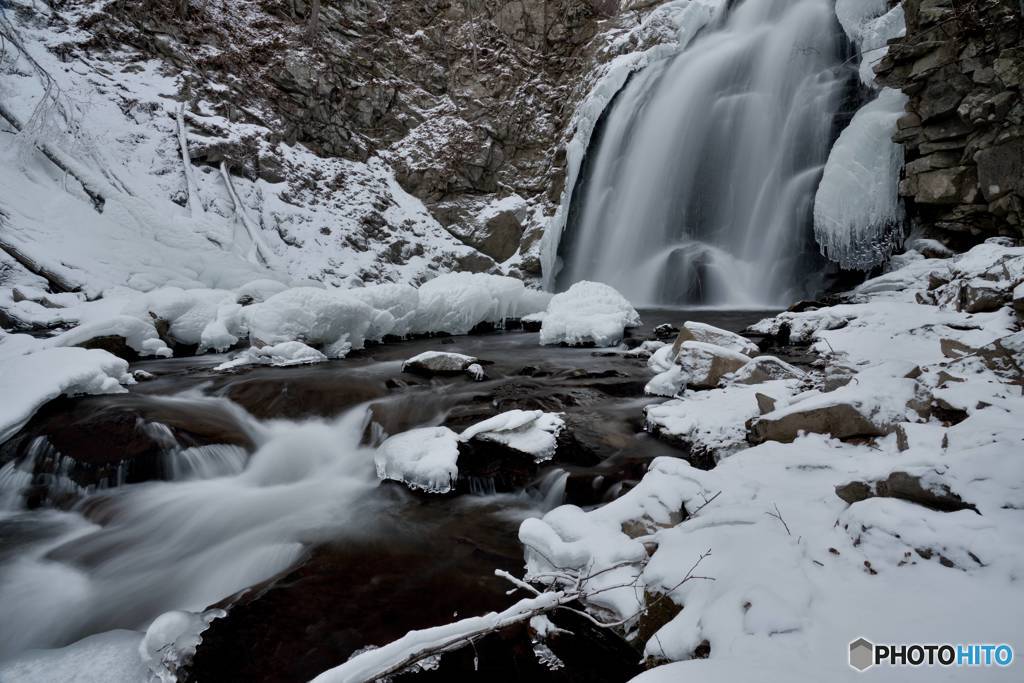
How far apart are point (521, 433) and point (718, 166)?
1146 centimetres

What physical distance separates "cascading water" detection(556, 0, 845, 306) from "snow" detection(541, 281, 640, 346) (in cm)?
422

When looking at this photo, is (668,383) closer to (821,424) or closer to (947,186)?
(821,424)

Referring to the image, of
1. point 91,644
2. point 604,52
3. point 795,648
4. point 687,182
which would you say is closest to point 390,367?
point 91,644

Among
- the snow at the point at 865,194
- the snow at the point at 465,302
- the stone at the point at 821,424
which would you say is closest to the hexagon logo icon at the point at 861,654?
the stone at the point at 821,424

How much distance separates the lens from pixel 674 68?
14.2 m

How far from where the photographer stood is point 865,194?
860cm

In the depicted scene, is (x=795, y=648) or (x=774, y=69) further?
(x=774, y=69)

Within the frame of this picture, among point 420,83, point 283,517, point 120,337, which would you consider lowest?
point 283,517

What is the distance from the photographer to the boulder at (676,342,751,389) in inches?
164

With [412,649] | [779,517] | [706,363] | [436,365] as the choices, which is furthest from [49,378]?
[706,363]

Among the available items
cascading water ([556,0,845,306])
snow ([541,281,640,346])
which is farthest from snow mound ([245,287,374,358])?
cascading water ([556,0,845,306])

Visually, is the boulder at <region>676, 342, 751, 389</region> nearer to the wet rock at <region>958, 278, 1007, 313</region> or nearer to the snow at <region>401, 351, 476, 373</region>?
the wet rock at <region>958, 278, 1007, 313</region>

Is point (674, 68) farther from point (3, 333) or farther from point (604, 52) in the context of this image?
point (3, 333)

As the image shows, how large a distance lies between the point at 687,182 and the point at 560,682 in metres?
13.2
